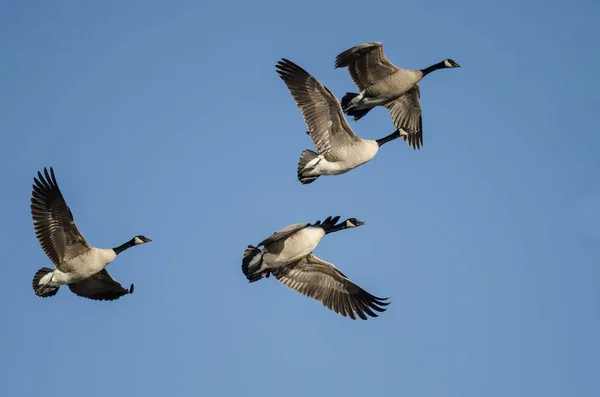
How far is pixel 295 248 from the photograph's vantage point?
65.1 feet

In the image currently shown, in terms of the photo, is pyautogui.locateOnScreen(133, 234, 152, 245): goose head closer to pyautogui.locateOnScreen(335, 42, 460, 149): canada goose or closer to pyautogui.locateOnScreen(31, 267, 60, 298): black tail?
pyautogui.locateOnScreen(31, 267, 60, 298): black tail

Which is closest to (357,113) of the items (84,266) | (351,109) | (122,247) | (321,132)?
(351,109)

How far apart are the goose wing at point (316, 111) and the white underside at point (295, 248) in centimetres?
226

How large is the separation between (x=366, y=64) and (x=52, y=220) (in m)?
7.54

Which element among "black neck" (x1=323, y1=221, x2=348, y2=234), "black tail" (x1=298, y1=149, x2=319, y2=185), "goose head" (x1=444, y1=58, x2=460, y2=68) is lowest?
"black neck" (x1=323, y1=221, x2=348, y2=234)

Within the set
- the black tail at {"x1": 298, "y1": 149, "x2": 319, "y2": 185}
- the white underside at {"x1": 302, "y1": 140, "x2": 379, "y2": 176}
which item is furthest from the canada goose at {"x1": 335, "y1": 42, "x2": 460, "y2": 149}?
the black tail at {"x1": 298, "y1": 149, "x2": 319, "y2": 185}

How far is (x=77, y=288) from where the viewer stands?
22.4 metres

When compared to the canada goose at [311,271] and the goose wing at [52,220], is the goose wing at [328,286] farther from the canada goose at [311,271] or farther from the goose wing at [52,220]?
the goose wing at [52,220]

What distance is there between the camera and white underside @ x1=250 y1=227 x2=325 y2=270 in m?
19.8

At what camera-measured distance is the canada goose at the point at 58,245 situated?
2073 cm

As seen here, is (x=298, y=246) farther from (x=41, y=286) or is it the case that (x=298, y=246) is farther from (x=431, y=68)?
(x=431, y=68)

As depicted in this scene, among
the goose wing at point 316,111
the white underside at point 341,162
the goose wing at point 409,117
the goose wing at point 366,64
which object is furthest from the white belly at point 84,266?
the goose wing at point 409,117

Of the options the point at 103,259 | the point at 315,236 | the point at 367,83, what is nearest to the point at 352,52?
the point at 367,83

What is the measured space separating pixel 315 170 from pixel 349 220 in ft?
4.80
